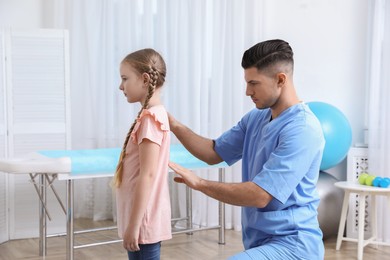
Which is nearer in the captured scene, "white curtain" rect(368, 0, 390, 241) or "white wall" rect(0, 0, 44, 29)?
"white curtain" rect(368, 0, 390, 241)

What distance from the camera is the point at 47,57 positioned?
13.2 ft

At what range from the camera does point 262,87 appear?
5.50ft

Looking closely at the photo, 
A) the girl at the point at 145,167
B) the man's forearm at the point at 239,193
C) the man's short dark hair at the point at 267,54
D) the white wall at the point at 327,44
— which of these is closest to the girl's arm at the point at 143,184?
the girl at the point at 145,167

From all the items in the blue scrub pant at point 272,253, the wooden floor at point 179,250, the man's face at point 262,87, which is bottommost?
the wooden floor at point 179,250

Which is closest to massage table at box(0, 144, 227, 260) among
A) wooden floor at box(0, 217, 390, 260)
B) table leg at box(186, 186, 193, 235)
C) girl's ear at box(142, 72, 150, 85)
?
wooden floor at box(0, 217, 390, 260)

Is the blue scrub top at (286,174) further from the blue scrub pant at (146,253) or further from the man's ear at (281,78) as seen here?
the blue scrub pant at (146,253)

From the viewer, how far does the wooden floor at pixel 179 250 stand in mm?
3662

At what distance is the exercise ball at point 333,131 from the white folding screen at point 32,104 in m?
1.69

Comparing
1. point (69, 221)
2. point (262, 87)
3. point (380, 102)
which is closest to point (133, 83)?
point (262, 87)

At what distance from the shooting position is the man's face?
167 cm

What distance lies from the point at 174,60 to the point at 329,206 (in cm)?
155

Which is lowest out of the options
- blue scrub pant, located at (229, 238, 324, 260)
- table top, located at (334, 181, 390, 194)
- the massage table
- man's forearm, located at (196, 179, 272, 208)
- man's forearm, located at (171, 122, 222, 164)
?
table top, located at (334, 181, 390, 194)

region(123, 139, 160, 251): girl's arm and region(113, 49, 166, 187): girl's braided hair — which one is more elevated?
region(113, 49, 166, 187): girl's braided hair

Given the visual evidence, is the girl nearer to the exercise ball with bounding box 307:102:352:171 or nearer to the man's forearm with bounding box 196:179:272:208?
the man's forearm with bounding box 196:179:272:208
